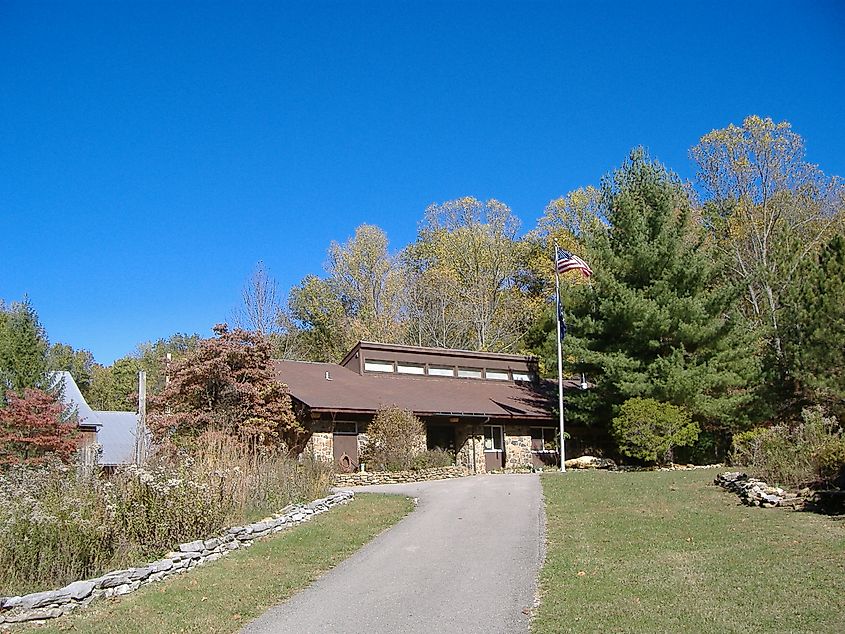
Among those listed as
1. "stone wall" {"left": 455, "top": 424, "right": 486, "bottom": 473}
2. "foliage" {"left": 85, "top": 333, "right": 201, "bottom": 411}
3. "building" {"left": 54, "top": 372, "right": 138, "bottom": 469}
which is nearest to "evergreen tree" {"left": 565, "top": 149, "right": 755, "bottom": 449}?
"stone wall" {"left": 455, "top": 424, "right": 486, "bottom": 473}

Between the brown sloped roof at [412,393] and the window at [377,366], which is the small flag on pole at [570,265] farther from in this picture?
the window at [377,366]

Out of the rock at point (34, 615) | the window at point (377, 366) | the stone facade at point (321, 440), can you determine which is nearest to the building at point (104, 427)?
the window at point (377, 366)

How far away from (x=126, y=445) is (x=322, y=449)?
13956 mm

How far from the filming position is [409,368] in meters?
30.3

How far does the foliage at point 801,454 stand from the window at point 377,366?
602 inches

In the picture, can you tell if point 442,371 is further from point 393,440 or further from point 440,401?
point 393,440

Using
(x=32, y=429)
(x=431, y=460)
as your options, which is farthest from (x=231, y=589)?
(x=32, y=429)

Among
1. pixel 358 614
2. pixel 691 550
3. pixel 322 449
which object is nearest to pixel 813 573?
pixel 691 550

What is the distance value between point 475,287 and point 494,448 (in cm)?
1700

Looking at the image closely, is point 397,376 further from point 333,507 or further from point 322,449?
point 333,507

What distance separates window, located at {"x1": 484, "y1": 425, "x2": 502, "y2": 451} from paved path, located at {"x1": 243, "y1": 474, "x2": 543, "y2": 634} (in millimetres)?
12142

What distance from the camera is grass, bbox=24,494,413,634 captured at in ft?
25.2

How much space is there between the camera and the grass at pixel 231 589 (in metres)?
7.68

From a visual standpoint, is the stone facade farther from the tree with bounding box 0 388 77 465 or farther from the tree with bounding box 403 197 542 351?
the tree with bounding box 403 197 542 351
